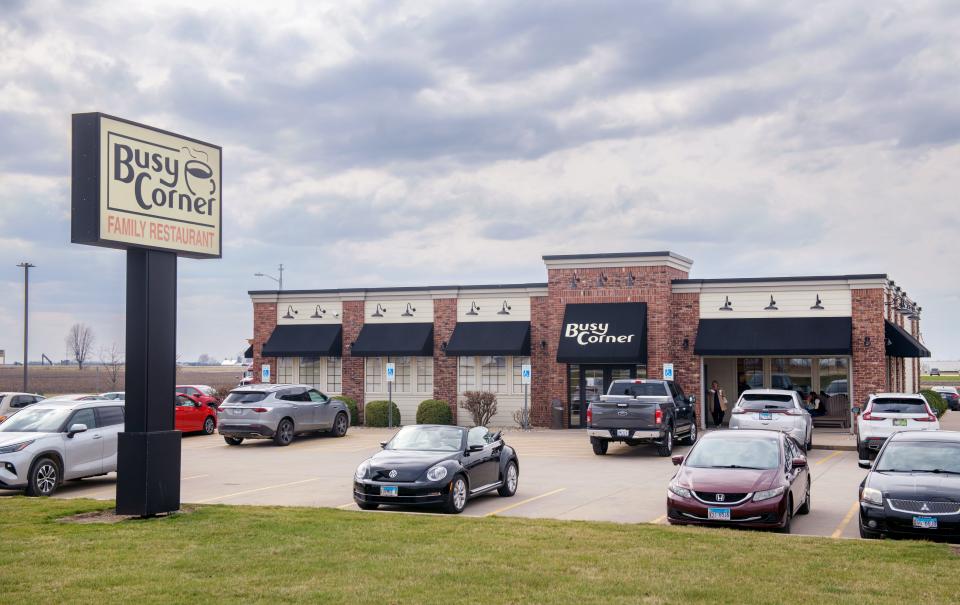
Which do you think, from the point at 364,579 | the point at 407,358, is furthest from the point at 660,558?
the point at 407,358

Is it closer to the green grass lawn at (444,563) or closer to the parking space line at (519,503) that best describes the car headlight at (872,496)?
the green grass lawn at (444,563)

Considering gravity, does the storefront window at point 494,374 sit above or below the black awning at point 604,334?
below

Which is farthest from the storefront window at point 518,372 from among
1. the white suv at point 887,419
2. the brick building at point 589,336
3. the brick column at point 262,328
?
the white suv at point 887,419

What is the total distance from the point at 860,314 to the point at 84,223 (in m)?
25.3

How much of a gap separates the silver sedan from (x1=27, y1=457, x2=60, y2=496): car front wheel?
15.5 metres

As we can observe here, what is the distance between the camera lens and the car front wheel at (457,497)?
594 inches

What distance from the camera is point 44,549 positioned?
37.0 feet

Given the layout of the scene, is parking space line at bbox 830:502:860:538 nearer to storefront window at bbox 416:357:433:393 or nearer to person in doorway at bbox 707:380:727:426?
person in doorway at bbox 707:380:727:426

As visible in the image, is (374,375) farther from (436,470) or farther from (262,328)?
(436,470)

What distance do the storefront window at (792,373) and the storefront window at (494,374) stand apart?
951 centimetres

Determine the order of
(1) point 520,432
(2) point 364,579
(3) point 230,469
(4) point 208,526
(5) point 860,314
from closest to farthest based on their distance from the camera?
1. (2) point 364,579
2. (4) point 208,526
3. (3) point 230,469
4. (5) point 860,314
5. (1) point 520,432

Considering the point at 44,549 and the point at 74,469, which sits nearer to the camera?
the point at 44,549

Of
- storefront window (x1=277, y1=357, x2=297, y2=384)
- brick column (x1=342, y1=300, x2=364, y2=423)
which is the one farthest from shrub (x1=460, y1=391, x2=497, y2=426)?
storefront window (x1=277, y1=357, x2=297, y2=384)

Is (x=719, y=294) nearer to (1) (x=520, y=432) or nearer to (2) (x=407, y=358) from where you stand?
(1) (x=520, y=432)
